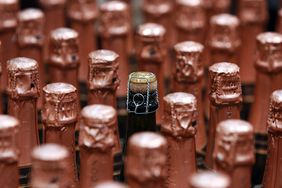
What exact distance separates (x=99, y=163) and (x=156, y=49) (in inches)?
14.0

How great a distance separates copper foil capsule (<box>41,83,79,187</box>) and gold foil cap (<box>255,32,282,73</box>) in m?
0.37

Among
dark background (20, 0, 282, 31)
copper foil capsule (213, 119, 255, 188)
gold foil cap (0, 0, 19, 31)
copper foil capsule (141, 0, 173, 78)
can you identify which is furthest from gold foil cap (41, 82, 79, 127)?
dark background (20, 0, 282, 31)

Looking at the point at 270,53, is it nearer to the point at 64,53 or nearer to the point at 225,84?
the point at 225,84

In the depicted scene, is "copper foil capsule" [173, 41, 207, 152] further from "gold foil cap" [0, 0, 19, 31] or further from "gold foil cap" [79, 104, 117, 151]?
"gold foil cap" [0, 0, 19, 31]

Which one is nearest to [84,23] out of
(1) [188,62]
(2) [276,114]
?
(1) [188,62]

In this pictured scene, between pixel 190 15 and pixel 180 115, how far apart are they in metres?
0.46

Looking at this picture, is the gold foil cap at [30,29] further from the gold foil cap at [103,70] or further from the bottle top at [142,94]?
the bottle top at [142,94]

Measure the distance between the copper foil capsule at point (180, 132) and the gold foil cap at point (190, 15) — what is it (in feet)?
1.34

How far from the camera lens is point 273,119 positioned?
44.9 inches

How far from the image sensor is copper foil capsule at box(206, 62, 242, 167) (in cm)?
118

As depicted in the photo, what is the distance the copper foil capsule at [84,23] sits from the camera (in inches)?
61.1

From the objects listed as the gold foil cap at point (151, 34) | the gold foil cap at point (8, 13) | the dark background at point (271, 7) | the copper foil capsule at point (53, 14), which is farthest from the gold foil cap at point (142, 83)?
the dark background at point (271, 7)

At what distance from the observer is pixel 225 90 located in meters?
1.19

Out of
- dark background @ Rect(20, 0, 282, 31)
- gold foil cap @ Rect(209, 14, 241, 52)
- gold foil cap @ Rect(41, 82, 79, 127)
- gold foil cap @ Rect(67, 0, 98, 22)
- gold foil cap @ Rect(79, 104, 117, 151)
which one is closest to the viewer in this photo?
gold foil cap @ Rect(79, 104, 117, 151)
